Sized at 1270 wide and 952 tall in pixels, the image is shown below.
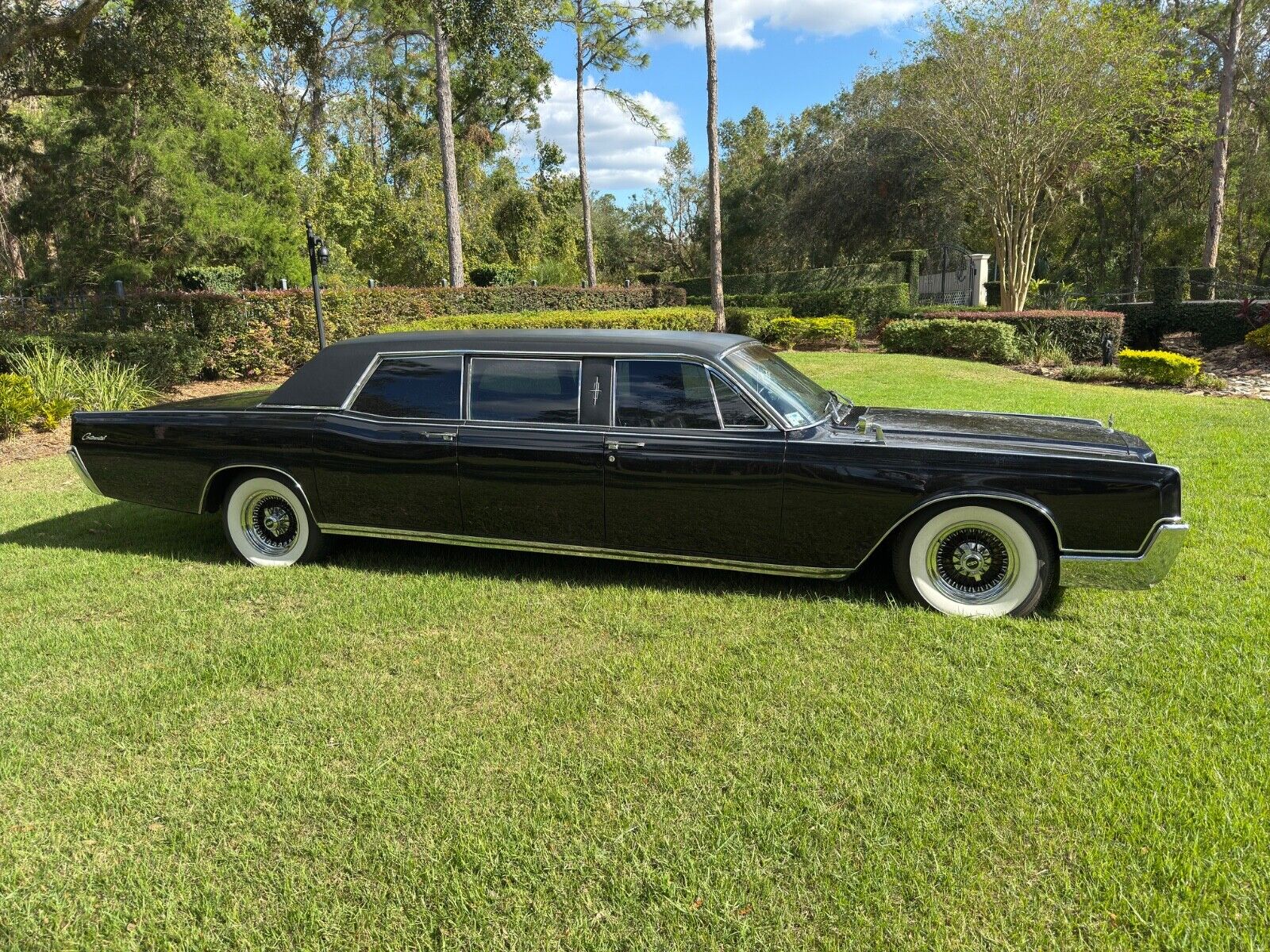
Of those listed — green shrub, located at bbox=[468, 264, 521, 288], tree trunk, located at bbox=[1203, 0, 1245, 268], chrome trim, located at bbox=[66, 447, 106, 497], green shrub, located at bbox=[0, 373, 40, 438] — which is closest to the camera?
chrome trim, located at bbox=[66, 447, 106, 497]

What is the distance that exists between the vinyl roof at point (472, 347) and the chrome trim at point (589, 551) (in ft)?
2.71

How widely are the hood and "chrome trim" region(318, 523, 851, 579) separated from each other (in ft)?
2.78

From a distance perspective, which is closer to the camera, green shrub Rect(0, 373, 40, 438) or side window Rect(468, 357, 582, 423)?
side window Rect(468, 357, 582, 423)

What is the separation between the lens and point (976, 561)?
12.8 ft

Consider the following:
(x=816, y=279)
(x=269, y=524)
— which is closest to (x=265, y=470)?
(x=269, y=524)

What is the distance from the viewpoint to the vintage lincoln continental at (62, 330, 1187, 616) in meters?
3.74

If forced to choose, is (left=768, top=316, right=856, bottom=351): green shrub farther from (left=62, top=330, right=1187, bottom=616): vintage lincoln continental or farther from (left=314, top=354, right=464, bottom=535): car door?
(left=314, top=354, right=464, bottom=535): car door

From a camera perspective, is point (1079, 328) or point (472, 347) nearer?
point (472, 347)

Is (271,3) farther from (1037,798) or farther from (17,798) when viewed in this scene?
(1037,798)

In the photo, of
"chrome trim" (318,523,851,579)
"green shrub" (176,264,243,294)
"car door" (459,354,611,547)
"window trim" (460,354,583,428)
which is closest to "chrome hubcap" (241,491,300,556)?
"chrome trim" (318,523,851,579)

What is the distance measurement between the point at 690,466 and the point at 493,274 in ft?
88.0

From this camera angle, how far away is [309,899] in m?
2.22

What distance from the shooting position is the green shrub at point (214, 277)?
85.2 ft

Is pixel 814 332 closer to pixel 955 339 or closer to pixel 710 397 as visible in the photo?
pixel 955 339
